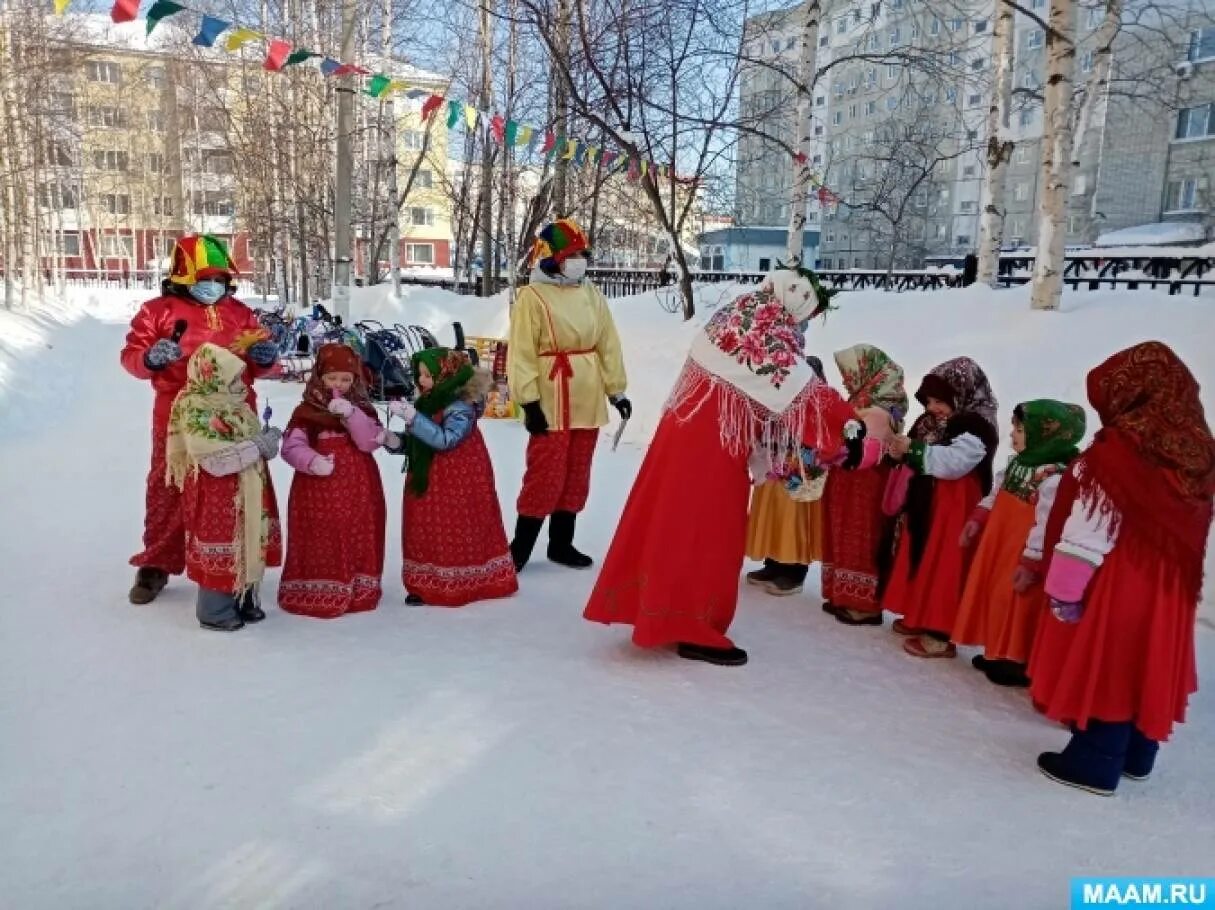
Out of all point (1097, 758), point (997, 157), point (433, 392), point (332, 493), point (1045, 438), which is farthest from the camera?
point (997, 157)

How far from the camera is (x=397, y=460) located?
6973 millimetres

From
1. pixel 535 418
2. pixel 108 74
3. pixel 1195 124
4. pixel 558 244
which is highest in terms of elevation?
pixel 108 74

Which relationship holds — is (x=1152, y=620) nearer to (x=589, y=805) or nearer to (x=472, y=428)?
(x=589, y=805)

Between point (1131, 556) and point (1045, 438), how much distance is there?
718 mm

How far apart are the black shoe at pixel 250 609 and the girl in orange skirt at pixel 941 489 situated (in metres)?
2.62

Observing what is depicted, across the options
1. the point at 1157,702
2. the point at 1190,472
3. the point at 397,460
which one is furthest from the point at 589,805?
the point at 397,460

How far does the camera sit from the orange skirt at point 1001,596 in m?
3.10

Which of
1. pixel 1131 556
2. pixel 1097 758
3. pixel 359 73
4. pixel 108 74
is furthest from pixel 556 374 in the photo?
pixel 108 74

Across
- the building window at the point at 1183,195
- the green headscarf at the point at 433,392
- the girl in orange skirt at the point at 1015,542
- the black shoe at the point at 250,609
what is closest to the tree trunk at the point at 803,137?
the green headscarf at the point at 433,392

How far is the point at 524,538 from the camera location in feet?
14.7

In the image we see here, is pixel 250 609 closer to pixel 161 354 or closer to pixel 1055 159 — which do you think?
pixel 161 354

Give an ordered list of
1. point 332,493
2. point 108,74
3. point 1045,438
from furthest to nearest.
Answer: point 108,74 → point 332,493 → point 1045,438

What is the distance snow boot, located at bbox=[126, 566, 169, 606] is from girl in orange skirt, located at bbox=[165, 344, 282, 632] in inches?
16.9

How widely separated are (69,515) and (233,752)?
3.23 meters
